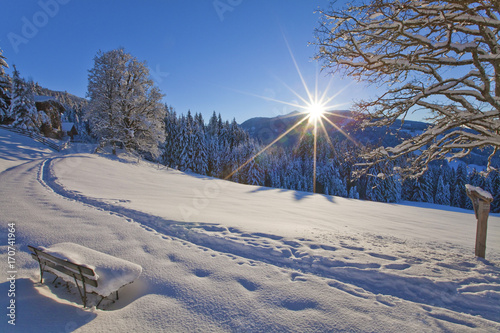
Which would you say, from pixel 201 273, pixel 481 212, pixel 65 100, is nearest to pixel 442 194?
pixel 481 212

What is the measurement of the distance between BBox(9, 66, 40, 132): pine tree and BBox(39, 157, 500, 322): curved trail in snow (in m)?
36.8

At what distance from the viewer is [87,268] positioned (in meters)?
2.54

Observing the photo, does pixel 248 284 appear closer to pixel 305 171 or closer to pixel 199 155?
pixel 199 155

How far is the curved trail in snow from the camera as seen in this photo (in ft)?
10.6

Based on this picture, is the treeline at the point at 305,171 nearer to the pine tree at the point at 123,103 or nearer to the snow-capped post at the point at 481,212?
the pine tree at the point at 123,103

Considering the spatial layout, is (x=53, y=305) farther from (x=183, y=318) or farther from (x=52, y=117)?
(x=52, y=117)

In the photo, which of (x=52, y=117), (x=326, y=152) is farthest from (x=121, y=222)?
(x=326, y=152)

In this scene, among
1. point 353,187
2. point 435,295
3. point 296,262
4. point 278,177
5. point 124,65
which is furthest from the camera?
point 278,177

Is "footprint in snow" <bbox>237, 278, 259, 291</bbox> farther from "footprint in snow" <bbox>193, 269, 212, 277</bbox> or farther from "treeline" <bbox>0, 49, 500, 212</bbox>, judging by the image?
"treeline" <bbox>0, 49, 500, 212</bbox>

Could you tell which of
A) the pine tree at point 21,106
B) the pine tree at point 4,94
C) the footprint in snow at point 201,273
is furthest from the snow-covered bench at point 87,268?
the pine tree at point 4,94

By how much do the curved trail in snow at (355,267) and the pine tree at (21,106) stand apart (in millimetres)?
36827

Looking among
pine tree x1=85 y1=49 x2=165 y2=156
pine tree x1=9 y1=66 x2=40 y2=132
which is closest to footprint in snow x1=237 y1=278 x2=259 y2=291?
pine tree x1=85 y1=49 x2=165 y2=156

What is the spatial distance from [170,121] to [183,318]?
5213 centimetres

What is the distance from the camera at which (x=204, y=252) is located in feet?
14.0
